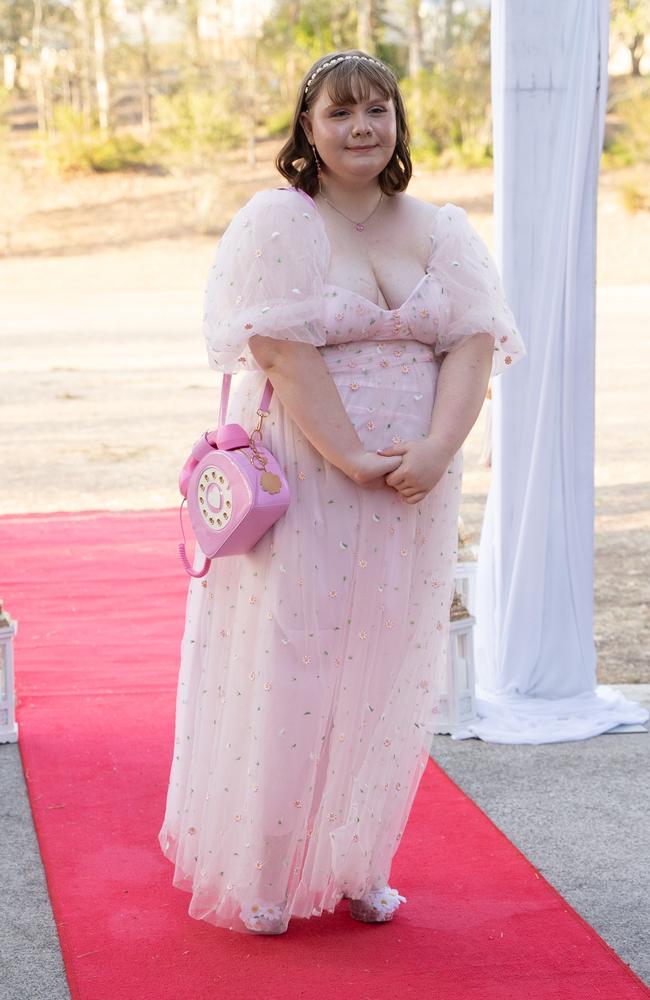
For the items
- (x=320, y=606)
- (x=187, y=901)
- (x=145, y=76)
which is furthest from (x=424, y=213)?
(x=145, y=76)

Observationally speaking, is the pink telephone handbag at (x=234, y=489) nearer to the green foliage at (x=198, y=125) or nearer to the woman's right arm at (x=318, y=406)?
the woman's right arm at (x=318, y=406)

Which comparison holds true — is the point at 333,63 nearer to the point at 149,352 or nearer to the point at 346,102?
the point at 346,102

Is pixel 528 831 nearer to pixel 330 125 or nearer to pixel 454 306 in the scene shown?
pixel 454 306

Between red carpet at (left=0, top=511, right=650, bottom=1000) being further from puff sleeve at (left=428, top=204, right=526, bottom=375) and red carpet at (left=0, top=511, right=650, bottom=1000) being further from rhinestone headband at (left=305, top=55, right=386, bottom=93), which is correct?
rhinestone headband at (left=305, top=55, right=386, bottom=93)

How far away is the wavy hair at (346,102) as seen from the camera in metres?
2.74

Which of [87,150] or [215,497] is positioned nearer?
[215,497]

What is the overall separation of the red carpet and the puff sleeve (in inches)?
48.2

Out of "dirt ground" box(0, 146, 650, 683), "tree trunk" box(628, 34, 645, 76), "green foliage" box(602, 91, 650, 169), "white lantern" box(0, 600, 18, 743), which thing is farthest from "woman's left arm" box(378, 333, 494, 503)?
"tree trunk" box(628, 34, 645, 76)

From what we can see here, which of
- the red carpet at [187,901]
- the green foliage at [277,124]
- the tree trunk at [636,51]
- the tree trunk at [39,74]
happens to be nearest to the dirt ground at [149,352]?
the green foliage at [277,124]

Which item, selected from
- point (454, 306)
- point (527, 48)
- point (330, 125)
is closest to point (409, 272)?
point (454, 306)

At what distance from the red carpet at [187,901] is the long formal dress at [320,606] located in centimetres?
13

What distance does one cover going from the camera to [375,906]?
3.01 m

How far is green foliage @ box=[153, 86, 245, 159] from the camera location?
32.2 meters

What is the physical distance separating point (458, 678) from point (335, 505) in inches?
62.2
